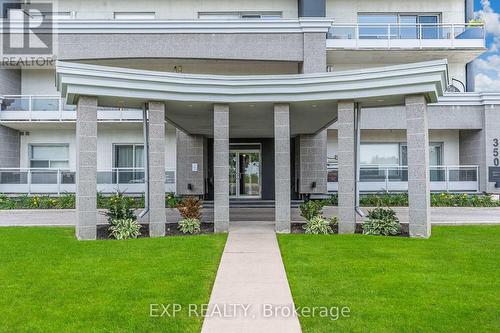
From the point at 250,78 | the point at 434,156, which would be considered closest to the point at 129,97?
the point at 250,78

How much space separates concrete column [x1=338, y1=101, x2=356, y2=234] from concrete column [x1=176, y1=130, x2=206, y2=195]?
1061 centimetres

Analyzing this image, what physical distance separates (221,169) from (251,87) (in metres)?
2.57

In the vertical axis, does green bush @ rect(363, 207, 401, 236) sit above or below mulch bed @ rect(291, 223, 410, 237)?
above

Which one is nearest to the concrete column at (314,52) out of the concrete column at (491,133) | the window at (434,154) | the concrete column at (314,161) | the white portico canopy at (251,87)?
the concrete column at (314,161)

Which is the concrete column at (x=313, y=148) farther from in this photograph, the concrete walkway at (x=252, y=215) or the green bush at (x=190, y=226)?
the green bush at (x=190, y=226)

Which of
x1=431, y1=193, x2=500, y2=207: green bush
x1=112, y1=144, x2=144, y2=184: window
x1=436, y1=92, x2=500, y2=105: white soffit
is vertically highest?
x1=436, y1=92, x2=500, y2=105: white soffit

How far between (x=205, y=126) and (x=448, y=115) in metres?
13.3

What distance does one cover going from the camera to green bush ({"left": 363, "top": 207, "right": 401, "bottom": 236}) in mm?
11117

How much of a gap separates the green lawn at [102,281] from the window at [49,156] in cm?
1336

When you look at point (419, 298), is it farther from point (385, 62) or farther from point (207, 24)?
point (385, 62)

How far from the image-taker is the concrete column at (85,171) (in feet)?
34.5

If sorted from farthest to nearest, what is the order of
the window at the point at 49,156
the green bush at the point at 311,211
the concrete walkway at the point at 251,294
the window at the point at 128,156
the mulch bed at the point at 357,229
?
the window at the point at 49,156 < the window at the point at 128,156 < the green bush at the point at 311,211 < the mulch bed at the point at 357,229 < the concrete walkway at the point at 251,294

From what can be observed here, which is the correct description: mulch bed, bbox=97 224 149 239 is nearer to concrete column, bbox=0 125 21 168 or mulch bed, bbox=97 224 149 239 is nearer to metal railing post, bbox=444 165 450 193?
concrete column, bbox=0 125 21 168

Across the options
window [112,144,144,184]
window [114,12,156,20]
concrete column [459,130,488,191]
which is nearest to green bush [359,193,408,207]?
concrete column [459,130,488,191]
